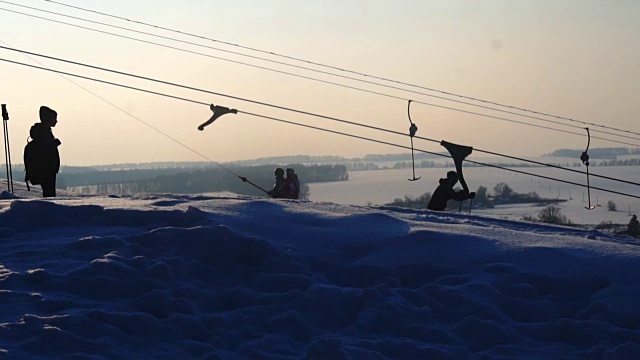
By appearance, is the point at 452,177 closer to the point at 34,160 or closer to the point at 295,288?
the point at 34,160

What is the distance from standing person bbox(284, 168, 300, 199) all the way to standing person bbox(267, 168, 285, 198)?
12cm

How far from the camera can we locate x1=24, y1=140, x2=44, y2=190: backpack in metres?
14.2

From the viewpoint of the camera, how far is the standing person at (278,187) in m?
19.2

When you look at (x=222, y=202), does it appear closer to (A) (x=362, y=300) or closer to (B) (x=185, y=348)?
(A) (x=362, y=300)

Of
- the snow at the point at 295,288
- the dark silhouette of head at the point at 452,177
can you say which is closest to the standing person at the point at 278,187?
the dark silhouette of head at the point at 452,177

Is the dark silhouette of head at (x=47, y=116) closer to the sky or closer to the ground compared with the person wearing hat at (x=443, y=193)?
closer to the sky

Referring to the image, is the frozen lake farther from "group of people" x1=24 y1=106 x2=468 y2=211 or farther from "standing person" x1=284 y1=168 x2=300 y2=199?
"group of people" x1=24 y1=106 x2=468 y2=211

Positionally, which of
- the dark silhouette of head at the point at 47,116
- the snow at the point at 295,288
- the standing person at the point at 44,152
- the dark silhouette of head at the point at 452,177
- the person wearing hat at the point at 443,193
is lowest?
the snow at the point at 295,288

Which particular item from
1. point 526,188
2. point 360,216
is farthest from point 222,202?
point 526,188

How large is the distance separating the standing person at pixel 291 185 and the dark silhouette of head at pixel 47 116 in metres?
6.14

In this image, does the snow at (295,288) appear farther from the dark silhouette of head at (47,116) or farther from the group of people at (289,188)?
the group of people at (289,188)

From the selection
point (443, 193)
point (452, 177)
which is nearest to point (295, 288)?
point (443, 193)

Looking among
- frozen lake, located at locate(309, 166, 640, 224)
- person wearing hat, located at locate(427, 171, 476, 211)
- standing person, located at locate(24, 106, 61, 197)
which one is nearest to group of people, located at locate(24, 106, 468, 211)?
standing person, located at locate(24, 106, 61, 197)

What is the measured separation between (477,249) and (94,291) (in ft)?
12.1
